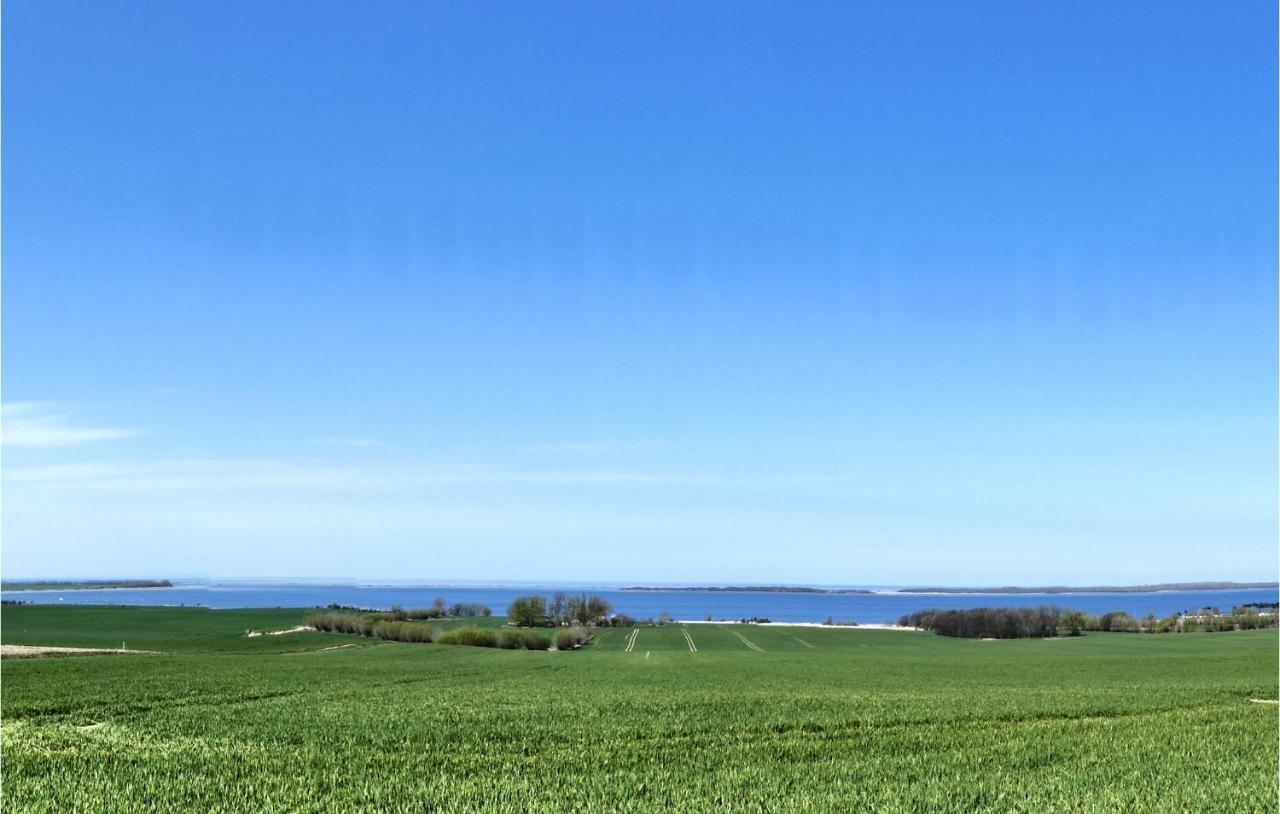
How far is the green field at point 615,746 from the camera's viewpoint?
14.4m

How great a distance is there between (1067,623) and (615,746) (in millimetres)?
140831

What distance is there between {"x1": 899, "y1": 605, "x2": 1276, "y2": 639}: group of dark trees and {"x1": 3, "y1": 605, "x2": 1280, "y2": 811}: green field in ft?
326

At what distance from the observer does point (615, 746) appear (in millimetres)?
19953

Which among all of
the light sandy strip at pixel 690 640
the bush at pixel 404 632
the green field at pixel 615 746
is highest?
the green field at pixel 615 746

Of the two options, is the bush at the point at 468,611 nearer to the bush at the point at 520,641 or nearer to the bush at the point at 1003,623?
the bush at the point at 520,641

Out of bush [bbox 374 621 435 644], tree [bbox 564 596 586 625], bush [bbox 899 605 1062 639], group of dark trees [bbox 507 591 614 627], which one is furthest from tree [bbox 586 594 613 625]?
bush [bbox 899 605 1062 639]

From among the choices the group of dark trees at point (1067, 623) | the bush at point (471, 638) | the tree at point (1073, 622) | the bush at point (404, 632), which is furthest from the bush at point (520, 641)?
the tree at point (1073, 622)

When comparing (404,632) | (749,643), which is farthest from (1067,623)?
(404,632)

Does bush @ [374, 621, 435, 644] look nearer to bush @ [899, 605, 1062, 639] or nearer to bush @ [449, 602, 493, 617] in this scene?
bush @ [449, 602, 493, 617]

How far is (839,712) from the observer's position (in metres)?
27.2

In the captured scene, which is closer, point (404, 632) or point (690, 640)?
point (404, 632)

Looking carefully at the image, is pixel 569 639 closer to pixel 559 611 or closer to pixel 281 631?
pixel 281 631

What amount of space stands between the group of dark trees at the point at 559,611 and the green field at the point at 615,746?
10500cm

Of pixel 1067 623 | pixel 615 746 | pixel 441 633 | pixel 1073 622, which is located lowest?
pixel 1067 623
